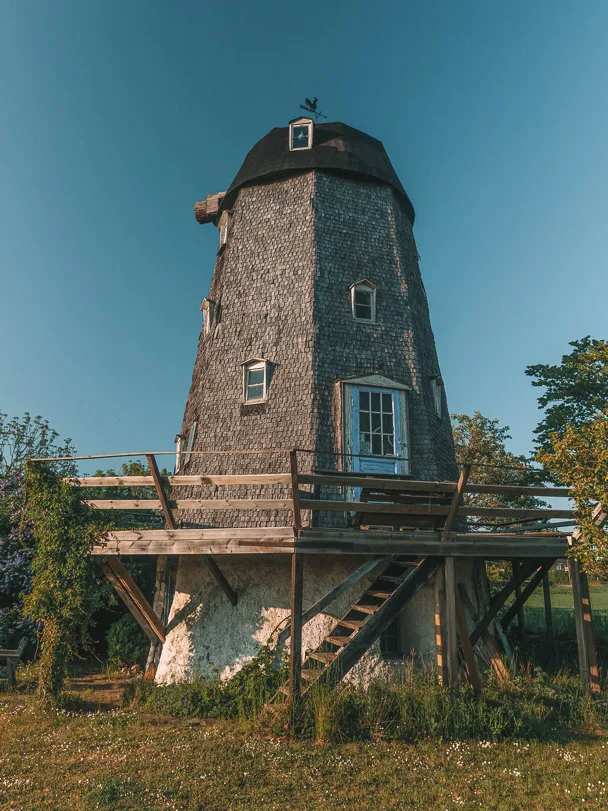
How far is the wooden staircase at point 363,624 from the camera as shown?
8.49m

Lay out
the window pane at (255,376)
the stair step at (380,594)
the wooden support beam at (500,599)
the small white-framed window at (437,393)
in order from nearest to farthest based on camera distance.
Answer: the stair step at (380,594)
the wooden support beam at (500,599)
the window pane at (255,376)
the small white-framed window at (437,393)

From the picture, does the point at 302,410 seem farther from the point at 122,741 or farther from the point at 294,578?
the point at 122,741

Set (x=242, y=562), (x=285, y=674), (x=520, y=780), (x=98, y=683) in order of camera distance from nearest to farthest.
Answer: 1. (x=520, y=780)
2. (x=285, y=674)
3. (x=242, y=562)
4. (x=98, y=683)

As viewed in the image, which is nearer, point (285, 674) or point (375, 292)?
point (285, 674)

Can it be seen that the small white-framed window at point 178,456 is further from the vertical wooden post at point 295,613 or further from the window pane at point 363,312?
the vertical wooden post at point 295,613

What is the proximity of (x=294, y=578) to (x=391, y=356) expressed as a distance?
18.6 feet

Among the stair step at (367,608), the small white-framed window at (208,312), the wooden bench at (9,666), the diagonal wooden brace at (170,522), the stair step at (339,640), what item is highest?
the small white-framed window at (208,312)

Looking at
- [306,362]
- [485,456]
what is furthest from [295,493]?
[485,456]

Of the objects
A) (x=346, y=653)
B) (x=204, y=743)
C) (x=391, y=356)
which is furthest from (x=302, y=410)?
(x=204, y=743)

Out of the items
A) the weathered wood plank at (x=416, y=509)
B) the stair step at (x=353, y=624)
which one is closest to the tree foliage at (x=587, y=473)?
the weathered wood plank at (x=416, y=509)

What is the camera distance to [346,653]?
28.8ft

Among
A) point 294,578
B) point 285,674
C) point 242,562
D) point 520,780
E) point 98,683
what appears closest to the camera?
point 520,780

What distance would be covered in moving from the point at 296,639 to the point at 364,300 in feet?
24.0

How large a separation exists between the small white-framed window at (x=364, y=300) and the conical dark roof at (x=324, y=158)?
289 cm
